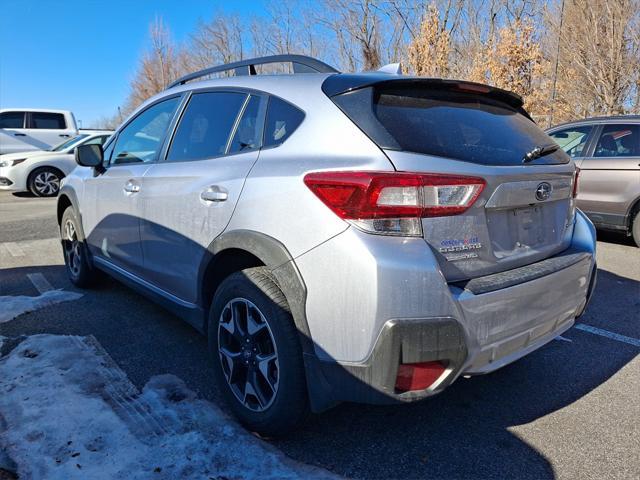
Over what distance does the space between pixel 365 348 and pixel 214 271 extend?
1.11m

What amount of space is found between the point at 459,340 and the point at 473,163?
742 millimetres

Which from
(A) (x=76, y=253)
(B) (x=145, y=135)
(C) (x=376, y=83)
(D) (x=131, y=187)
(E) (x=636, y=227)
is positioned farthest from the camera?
(E) (x=636, y=227)

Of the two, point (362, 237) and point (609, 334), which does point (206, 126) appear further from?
point (609, 334)

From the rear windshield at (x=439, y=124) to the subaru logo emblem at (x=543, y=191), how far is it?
0.13 meters

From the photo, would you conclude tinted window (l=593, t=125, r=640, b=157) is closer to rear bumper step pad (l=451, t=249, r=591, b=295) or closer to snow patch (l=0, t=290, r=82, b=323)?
rear bumper step pad (l=451, t=249, r=591, b=295)

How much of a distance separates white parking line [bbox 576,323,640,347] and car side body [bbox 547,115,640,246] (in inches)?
131

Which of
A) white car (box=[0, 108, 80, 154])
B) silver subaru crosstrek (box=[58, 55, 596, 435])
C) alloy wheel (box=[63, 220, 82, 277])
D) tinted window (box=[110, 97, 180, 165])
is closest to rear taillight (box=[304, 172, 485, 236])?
silver subaru crosstrek (box=[58, 55, 596, 435])

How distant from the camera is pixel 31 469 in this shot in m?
2.05

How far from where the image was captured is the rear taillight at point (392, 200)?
1854mm

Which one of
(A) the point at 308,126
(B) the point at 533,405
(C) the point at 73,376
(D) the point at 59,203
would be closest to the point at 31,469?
(C) the point at 73,376

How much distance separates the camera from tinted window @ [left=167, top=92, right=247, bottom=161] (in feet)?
8.92

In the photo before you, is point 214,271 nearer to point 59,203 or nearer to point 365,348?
point 365,348

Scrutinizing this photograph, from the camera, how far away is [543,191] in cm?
230

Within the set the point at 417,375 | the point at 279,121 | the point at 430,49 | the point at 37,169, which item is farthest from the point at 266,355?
the point at 430,49
